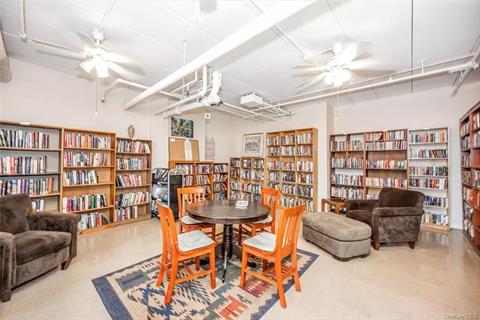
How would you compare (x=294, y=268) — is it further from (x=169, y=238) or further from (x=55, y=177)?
(x=55, y=177)

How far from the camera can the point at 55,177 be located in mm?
3574

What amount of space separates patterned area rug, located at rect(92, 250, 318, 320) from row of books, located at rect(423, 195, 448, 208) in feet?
11.8

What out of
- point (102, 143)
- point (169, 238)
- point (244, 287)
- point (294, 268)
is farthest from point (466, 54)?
point (102, 143)

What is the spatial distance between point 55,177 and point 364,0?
4.97 metres

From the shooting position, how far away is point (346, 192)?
5.11m

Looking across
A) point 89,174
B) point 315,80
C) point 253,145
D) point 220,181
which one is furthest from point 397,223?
point 89,174

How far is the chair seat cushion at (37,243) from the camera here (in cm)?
206

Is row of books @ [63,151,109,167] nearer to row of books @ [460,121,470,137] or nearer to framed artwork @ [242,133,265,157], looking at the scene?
framed artwork @ [242,133,265,157]

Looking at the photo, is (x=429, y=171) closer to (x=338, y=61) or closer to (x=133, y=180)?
(x=338, y=61)

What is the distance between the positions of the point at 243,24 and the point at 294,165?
3.87 meters

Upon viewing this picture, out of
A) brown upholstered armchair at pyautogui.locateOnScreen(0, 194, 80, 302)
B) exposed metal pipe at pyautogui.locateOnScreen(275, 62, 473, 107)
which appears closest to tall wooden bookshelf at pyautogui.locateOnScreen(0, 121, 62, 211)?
brown upholstered armchair at pyautogui.locateOnScreen(0, 194, 80, 302)

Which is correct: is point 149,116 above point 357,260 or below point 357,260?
above

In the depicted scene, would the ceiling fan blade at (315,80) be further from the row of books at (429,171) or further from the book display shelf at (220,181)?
the book display shelf at (220,181)

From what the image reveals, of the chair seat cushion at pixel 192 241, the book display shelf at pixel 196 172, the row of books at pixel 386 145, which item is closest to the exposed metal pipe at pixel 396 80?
the row of books at pixel 386 145
